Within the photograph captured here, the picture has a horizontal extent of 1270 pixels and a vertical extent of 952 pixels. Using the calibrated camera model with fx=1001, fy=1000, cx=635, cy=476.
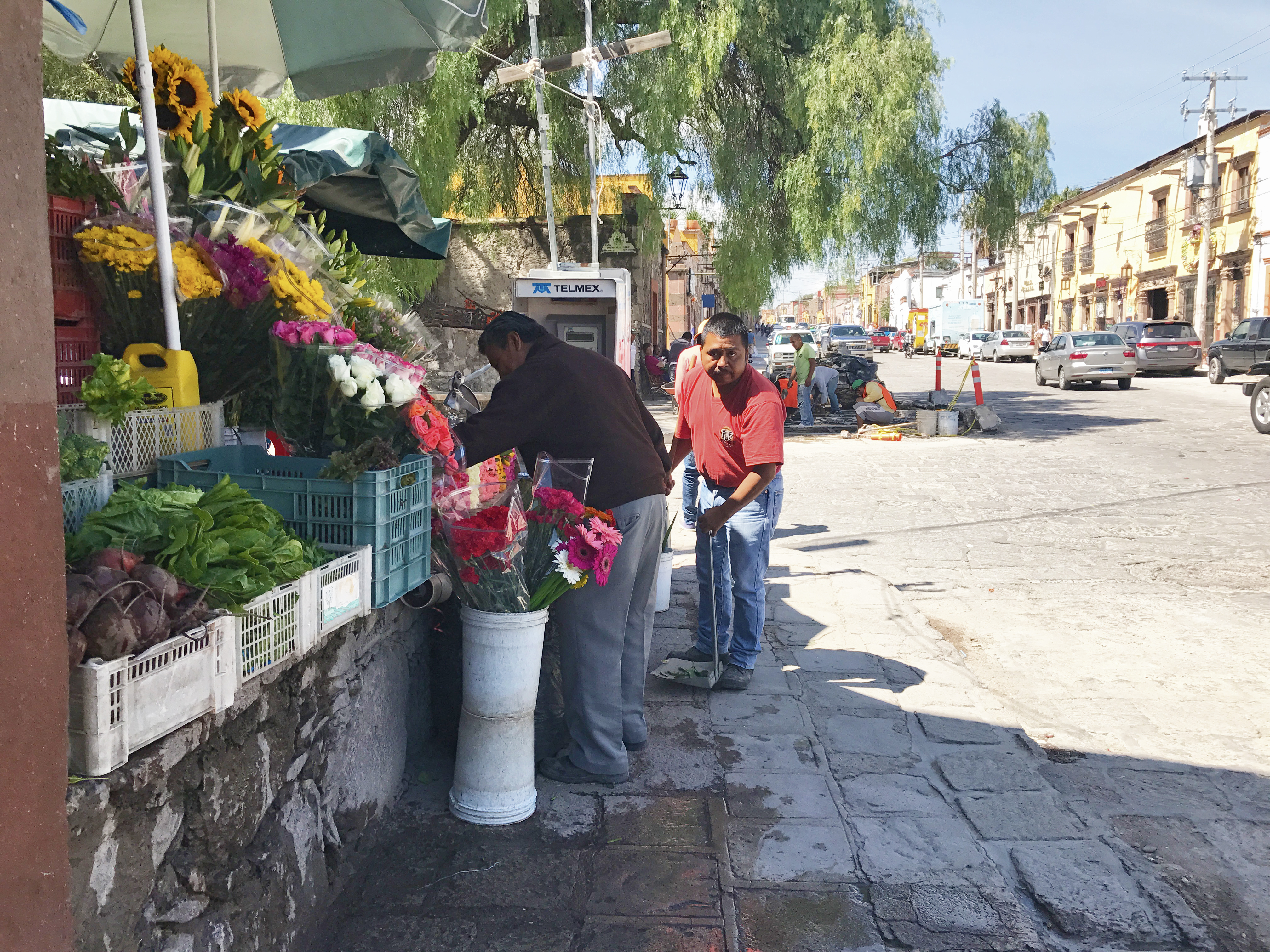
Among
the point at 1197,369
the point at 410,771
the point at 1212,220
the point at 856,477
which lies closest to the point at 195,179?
the point at 410,771

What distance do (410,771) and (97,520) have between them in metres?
1.93

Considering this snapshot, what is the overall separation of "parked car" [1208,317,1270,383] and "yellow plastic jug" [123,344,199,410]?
26808 mm

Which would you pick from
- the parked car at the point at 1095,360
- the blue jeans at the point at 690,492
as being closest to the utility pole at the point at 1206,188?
the parked car at the point at 1095,360

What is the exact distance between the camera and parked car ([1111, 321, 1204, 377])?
2969 cm

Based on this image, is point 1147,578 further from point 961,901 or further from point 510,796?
point 510,796

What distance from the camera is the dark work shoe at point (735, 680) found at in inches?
201

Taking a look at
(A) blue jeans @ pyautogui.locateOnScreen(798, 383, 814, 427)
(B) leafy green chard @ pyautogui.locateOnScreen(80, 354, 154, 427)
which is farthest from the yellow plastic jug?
(A) blue jeans @ pyautogui.locateOnScreen(798, 383, 814, 427)

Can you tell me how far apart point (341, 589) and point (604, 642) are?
4.55 ft

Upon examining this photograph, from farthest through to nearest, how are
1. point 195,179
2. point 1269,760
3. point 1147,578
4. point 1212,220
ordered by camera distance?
point 1212,220
point 1147,578
point 1269,760
point 195,179

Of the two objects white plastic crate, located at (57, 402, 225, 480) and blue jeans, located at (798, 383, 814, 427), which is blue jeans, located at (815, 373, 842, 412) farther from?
white plastic crate, located at (57, 402, 225, 480)

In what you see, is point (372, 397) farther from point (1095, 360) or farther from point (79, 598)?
point (1095, 360)

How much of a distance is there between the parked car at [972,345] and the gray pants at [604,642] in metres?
44.8

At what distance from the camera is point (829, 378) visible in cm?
1930

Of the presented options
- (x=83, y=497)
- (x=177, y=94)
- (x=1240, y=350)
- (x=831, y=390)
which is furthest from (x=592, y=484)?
(x=1240, y=350)
